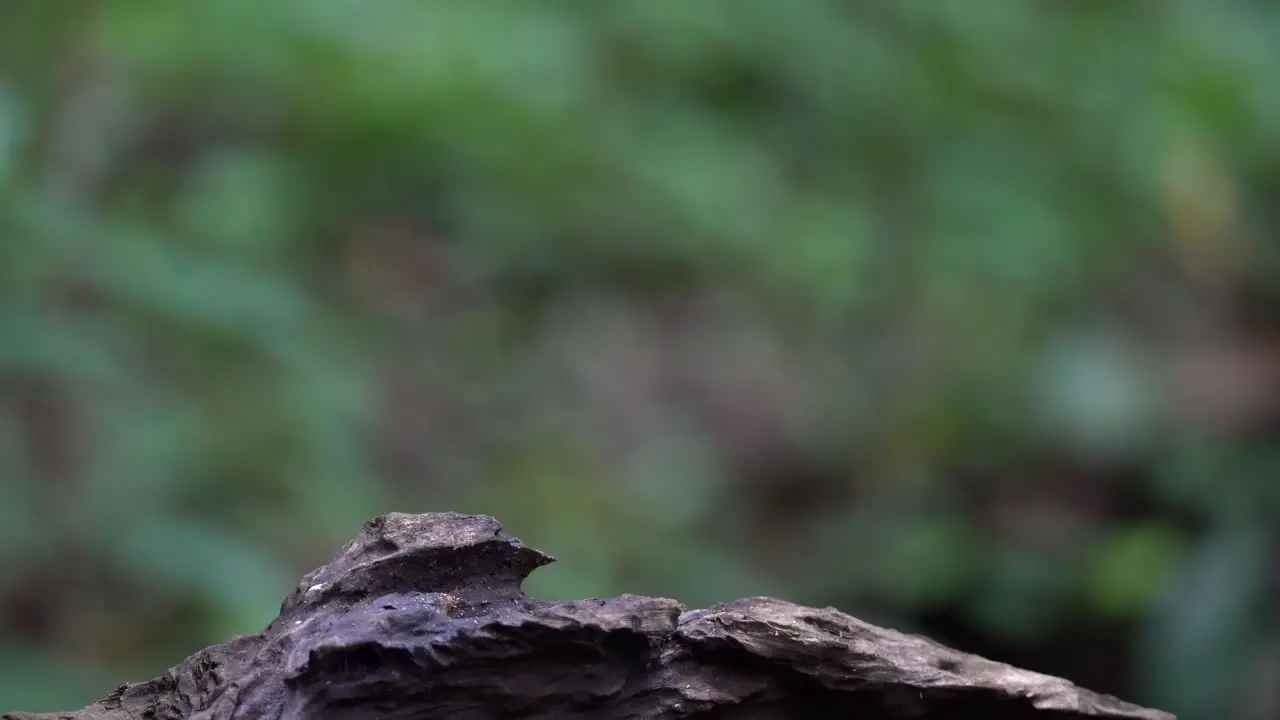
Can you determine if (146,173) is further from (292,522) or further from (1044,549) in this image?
(1044,549)

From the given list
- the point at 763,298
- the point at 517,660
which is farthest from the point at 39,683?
the point at 763,298

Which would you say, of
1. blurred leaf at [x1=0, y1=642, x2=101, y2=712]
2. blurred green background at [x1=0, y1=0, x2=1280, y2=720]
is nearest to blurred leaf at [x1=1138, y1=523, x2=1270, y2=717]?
blurred green background at [x1=0, y1=0, x2=1280, y2=720]

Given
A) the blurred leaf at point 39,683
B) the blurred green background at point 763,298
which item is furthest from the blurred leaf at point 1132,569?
the blurred leaf at point 39,683

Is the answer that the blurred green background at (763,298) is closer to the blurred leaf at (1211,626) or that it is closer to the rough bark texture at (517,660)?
the blurred leaf at (1211,626)

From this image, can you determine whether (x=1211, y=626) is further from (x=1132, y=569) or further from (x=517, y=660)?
(x=517, y=660)

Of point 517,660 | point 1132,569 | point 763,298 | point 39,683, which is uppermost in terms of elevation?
point 763,298

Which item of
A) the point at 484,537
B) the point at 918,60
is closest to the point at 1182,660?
the point at 918,60

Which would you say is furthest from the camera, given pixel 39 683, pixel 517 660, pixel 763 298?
pixel 763 298

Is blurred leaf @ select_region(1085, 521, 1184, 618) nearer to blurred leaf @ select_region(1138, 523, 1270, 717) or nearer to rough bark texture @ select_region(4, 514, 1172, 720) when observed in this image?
blurred leaf @ select_region(1138, 523, 1270, 717)
